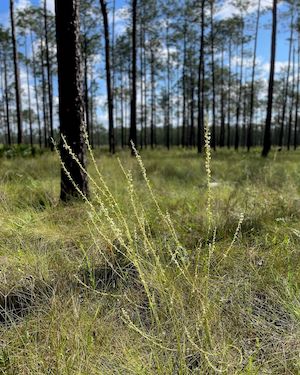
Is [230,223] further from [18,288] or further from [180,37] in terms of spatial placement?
[180,37]

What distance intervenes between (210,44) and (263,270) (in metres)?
25.5

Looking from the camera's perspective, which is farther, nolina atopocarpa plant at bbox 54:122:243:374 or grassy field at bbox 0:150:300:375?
grassy field at bbox 0:150:300:375

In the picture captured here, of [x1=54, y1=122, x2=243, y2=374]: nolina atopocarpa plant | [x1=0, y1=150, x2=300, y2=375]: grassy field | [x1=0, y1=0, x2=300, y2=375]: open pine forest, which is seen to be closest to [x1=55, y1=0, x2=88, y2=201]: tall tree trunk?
[x1=0, y1=0, x2=300, y2=375]: open pine forest

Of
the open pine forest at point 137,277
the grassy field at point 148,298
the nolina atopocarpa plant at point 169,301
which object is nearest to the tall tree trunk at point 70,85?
the open pine forest at point 137,277

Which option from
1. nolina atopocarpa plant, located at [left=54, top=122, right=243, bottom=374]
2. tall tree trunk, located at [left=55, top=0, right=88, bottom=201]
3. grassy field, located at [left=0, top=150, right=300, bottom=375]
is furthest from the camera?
tall tree trunk, located at [left=55, top=0, right=88, bottom=201]

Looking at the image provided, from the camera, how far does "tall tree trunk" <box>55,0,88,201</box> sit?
4938 millimetres

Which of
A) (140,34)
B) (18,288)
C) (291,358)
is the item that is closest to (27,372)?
(18,288)

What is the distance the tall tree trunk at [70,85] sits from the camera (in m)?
4.94

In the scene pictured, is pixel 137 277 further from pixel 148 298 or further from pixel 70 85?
pixel 70 85

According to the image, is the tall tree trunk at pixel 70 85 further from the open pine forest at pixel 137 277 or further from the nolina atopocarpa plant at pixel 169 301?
the nolina atopocarpa plant at pixel 169 301

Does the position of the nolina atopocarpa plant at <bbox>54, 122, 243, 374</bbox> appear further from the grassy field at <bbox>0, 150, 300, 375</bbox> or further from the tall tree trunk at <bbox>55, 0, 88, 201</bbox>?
the tall tree trunk at <bbox>55, 0, 88, 201</bbox>

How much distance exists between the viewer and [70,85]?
5.10 m

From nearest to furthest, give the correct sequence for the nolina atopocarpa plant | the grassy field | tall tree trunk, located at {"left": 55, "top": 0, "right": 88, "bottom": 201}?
the nolina atopocarpa plant, the grassy field, tall tree trunk, located at {"left": 55, "top": 0, "right": 88, "bottom": 201}

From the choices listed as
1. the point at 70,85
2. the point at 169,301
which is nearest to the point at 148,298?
→ the point at 169,301
